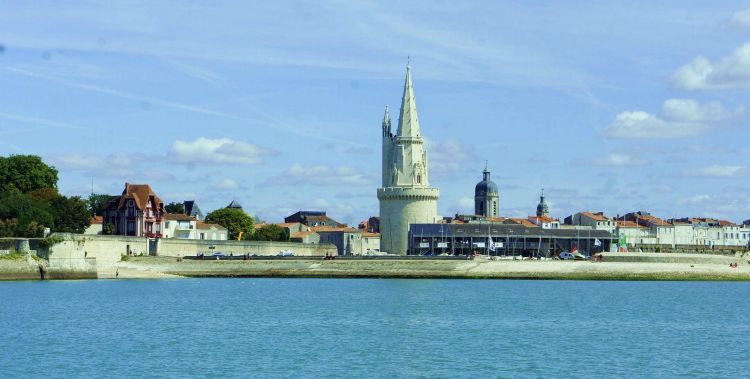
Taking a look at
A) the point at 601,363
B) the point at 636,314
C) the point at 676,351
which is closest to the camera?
the point at 601,363

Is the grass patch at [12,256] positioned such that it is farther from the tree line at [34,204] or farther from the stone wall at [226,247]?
the stone wall at [226,247]

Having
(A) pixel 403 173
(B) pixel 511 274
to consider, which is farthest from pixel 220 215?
(B) pixel 511 274

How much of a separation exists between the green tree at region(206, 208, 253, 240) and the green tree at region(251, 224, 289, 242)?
1.44 metres

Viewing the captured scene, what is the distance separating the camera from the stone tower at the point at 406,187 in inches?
5192

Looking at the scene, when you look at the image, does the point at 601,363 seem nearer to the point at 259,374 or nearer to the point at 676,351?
the point at 676,351

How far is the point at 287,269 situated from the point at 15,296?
35.4 metres

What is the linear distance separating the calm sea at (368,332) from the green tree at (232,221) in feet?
219

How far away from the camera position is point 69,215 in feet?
365

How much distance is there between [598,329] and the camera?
183 ft

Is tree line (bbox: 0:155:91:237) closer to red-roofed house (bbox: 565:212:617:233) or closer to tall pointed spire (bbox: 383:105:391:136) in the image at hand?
tall pointed spire (bbox: 383:105:391:136)

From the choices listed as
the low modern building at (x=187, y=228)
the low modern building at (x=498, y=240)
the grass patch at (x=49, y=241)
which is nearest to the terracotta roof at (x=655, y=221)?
the low modern building at (x=498, y=240)

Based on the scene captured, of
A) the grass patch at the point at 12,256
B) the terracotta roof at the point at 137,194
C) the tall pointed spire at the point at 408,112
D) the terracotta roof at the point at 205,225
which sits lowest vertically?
the grass patch at the point at 12,256

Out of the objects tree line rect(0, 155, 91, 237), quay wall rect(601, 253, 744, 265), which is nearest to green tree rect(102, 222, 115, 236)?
tree line rect(0, 155, 91, 237)

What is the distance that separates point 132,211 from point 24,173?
1120 centimetres
